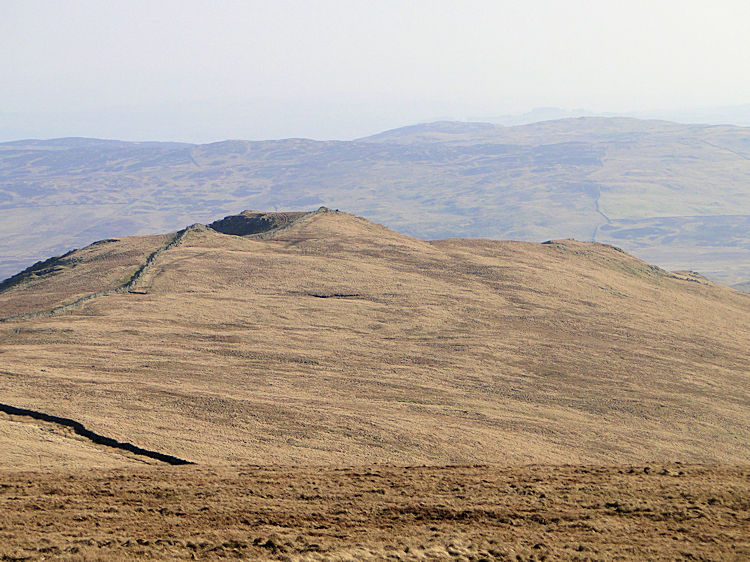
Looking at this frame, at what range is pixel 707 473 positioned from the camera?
2147 centimetres

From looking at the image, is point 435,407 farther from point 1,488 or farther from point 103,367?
point 1,488

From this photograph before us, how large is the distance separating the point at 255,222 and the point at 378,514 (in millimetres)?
62853

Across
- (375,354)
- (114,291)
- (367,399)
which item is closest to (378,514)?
(367,399)

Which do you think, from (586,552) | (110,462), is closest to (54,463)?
(110,462)

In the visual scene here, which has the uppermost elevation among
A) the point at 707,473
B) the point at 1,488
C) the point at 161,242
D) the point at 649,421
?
the point at 161,242

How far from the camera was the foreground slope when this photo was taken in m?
30.2

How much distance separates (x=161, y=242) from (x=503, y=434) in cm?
4397

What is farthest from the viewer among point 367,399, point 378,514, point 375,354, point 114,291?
point 114,291

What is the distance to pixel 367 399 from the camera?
115ft

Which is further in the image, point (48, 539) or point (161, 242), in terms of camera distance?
point (161, 242)

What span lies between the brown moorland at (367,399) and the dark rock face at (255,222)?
715mm

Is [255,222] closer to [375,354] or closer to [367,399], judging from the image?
[375,354]

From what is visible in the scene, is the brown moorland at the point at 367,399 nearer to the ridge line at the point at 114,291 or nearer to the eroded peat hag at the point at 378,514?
the eroded peat hag at the point at 378,514

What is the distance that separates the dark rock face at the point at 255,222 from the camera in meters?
75.2
